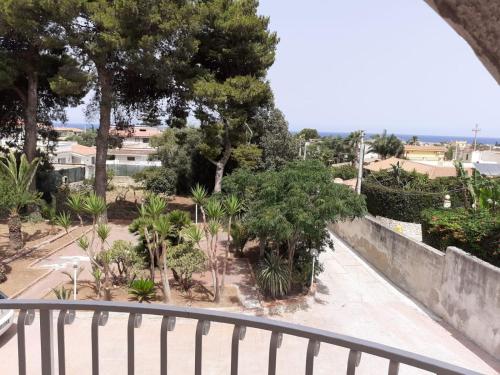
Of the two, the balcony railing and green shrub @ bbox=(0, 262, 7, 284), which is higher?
the balcony railing

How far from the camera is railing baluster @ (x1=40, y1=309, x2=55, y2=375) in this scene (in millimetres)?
2262

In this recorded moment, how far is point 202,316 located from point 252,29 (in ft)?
60.5

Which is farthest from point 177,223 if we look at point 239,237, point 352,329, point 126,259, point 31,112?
point 31,112

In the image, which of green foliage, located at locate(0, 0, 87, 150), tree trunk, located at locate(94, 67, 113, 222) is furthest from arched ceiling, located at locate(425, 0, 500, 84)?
tree trunk, located at locate(94, 67, 113, 222)

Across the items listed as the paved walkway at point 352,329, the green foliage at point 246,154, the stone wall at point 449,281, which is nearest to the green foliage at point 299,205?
the paved walkway at point 352,329

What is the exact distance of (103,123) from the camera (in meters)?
19.0

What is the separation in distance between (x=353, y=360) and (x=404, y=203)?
1887cm

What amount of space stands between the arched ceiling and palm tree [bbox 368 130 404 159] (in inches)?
2251

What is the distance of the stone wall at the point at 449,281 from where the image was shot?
29.9 ft

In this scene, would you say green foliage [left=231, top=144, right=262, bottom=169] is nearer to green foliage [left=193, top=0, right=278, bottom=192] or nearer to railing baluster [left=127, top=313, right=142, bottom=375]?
green foliage [left=193, top=0, right=278, bottom=192]

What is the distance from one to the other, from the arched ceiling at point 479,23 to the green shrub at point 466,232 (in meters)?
10.2

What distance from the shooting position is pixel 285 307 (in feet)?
35.2

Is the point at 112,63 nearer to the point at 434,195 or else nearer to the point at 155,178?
the point at 155,178

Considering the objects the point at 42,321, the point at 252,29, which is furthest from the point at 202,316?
the point at 252,29
